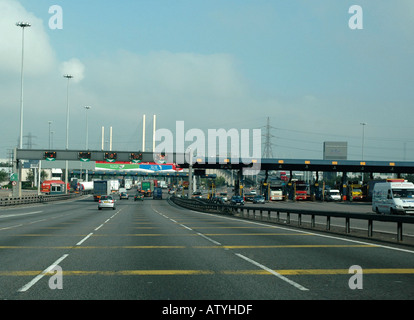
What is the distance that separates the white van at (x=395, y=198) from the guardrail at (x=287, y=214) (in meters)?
2.67

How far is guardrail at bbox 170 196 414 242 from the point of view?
16134 mm

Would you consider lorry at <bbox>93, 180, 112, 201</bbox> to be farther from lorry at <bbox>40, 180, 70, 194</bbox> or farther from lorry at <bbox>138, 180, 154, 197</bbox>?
lorry at <bbox>138, 180, 154, 197</bbox>

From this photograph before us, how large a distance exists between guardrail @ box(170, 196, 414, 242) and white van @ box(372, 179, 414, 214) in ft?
8.77

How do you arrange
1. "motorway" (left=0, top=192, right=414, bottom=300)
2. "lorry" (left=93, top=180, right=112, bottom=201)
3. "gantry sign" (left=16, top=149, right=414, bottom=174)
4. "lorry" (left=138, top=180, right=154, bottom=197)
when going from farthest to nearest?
"lorry" (left=138, top=180, right=154, bottom=197)
"lorry" (left=93, top=180, right=112, bottom=201)
"gantry sign" (left=16, top=149, right=414, bottom=174)
"motorway" (left=0, top=192, right=414, bottom=300)

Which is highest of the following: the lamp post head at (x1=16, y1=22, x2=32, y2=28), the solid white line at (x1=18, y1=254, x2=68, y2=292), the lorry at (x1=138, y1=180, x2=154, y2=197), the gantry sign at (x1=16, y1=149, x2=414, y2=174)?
the lamp post head at (x1=16, y1=22, x2=32, y2=28)

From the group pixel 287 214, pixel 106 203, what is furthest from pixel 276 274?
pixel 106 203

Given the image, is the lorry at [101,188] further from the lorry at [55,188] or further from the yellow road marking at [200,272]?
the yellow road marking at [200,272]

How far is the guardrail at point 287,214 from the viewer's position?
16134 millimetres

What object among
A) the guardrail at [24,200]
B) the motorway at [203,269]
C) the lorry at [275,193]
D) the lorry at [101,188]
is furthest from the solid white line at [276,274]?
the lorry at [275,193]

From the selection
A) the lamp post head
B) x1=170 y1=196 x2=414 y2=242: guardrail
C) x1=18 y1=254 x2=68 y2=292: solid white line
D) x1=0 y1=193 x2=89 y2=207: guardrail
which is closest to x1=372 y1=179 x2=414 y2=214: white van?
x1=170 y1=196 x2=414 y2=242: guardrail

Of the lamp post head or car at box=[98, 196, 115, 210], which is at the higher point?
the lamp post head
